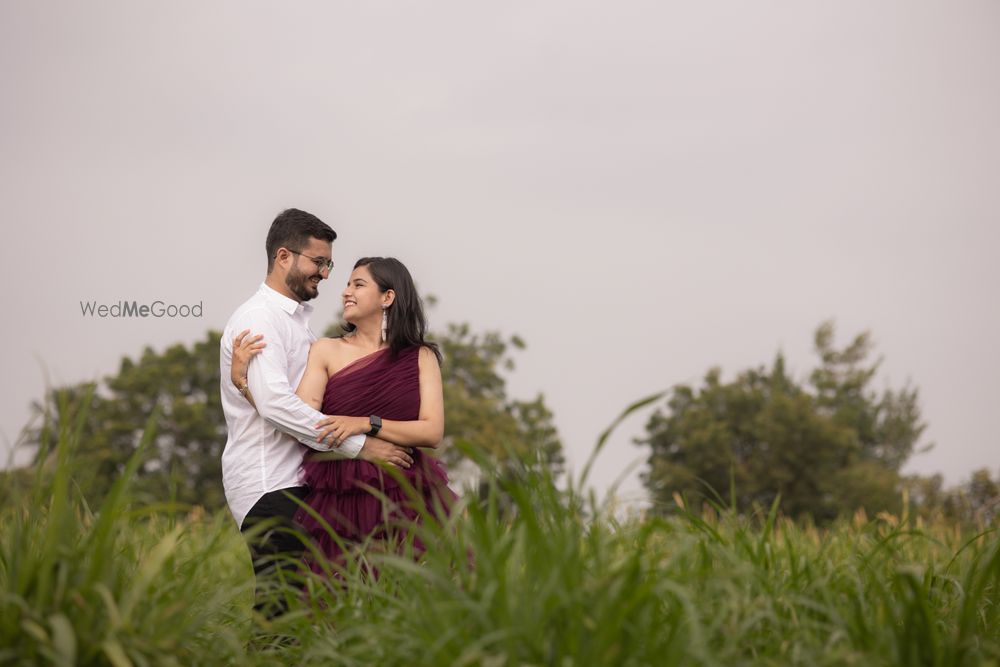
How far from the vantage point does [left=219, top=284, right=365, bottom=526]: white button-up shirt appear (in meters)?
5.20

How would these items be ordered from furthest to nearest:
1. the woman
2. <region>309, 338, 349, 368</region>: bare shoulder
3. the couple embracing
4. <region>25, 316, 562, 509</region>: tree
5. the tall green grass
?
<region>25, 316, 562, 509</region>: tree, <region>309, 338, 349, 368</region>: bare shoulder, the woman, the couple embracing, the tall green grass

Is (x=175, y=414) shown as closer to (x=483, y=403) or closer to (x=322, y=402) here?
(x=483, y=403)

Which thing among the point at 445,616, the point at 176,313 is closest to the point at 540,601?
the point at 445,616

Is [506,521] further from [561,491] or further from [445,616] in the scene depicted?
[445,616]

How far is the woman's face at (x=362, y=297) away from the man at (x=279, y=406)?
0.22 meters

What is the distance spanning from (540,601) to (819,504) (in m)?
40.3

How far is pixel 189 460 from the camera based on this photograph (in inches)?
1395

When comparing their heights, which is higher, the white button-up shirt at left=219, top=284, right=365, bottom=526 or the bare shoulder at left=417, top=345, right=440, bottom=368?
the bare shoulder at left=417, top=345, right=440, bottom=368

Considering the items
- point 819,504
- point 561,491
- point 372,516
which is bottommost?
point 819,504

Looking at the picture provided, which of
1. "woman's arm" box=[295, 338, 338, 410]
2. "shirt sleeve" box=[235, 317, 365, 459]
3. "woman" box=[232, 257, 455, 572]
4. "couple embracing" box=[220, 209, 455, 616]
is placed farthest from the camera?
"woman's arm" box=[295, 338, 338, 410]

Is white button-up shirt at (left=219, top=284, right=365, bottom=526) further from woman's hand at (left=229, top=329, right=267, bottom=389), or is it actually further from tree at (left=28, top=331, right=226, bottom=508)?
tree at (left=28, top=331, right=226, bottom=508)

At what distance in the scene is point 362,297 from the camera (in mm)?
5664

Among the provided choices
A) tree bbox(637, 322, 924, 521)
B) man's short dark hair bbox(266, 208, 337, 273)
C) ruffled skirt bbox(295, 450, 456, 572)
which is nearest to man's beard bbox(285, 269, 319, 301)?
man's short dark hair bbox(266, 208, 337, 273)

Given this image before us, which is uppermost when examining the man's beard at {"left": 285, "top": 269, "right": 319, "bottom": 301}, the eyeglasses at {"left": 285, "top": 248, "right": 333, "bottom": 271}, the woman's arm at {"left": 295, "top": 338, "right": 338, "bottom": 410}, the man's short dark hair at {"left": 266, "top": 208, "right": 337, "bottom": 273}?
the man's short dark hair at {"left": 266, "top": 208, "right": 337, "bottom": 273}
